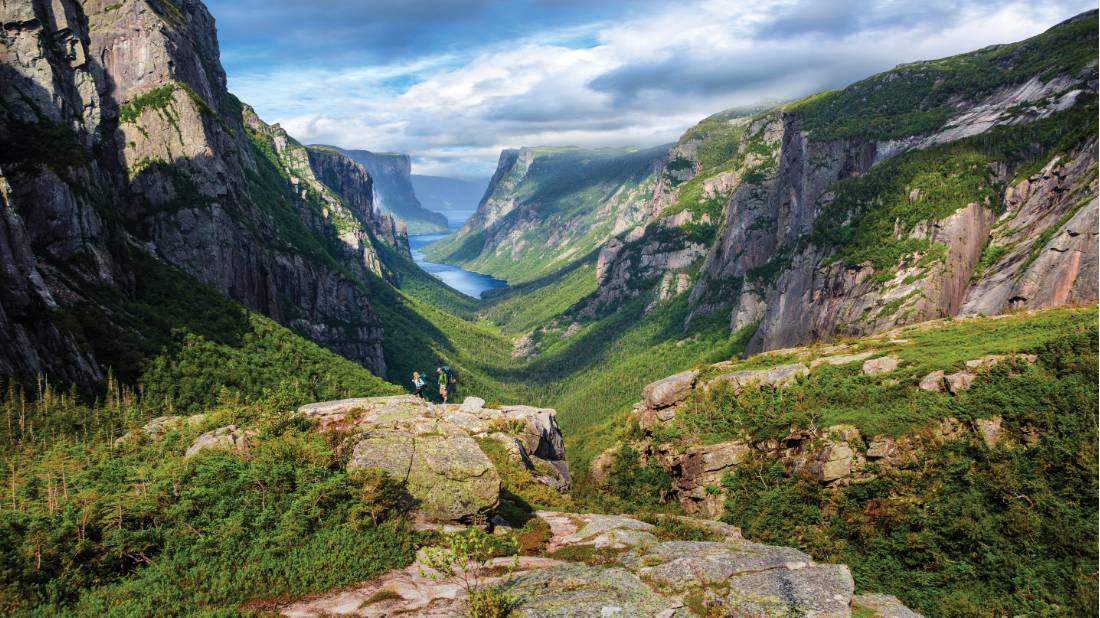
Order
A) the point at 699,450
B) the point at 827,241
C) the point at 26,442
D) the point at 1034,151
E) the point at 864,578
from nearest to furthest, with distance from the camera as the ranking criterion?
the point at 864,578 < the point at 26,442 < the point at 699,450 < the point at 1034,151 < the point at 827,241

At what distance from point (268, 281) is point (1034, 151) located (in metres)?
172

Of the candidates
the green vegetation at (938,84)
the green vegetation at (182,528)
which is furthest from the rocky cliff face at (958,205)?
the green vegetation at (182,528)

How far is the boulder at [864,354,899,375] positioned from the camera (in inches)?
1998

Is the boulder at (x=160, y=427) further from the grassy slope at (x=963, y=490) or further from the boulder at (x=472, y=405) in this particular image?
the grassy slope at (x=963, y=490)

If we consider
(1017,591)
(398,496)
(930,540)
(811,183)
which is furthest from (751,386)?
(811,183)

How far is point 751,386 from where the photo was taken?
191 feet

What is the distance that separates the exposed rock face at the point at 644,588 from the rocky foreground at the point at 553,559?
4cm

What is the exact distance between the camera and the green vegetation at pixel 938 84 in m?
118

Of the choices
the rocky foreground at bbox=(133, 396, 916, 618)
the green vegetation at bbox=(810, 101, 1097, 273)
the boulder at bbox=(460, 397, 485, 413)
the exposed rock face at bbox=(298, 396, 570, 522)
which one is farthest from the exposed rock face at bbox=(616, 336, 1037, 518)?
the green vegetation at bbox=(810, 101, 1097, 273)

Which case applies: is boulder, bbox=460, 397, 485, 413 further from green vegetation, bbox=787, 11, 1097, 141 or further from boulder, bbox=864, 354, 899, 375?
green vegetation, bbox=787, 11, 1097, 141

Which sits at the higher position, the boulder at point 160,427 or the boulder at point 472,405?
the boulder at point 160,427

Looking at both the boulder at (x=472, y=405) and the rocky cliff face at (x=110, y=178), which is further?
the rocky cliff face at (x=110, y=178)

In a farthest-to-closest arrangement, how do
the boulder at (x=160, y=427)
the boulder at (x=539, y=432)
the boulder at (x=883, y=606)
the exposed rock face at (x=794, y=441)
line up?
the boulder at (x=539, y=432), the exposed rock face at (x=794, y=441), the boulder at (x=160, y=427), the boulder at (x=883, y=606)

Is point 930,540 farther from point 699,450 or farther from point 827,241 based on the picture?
point 827,241
